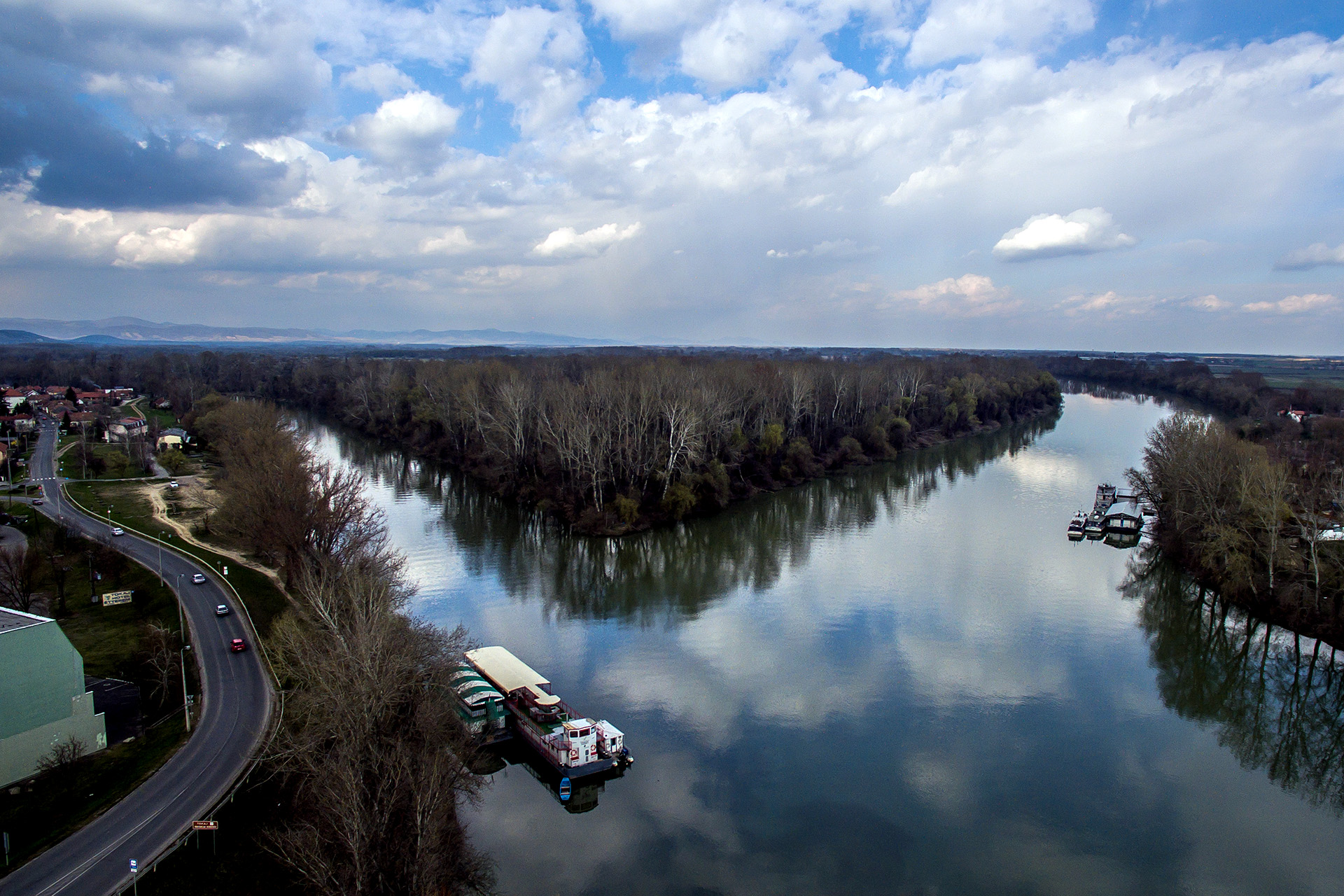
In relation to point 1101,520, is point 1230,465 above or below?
above

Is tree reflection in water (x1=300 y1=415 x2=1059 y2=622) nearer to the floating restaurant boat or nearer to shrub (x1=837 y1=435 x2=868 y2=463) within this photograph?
shrub (x1=837 y1=435 x2=868 y2=463)

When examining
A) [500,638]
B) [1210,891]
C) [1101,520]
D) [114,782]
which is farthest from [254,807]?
[1101,520]

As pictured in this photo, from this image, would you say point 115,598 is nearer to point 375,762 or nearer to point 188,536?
point 188,536

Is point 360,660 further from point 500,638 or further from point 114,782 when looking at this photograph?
point 500,638

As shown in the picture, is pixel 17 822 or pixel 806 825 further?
pixel 806 825

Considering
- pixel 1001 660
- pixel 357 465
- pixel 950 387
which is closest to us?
pixel 1001 660

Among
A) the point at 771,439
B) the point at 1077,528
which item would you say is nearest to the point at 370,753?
the point at 1077,528

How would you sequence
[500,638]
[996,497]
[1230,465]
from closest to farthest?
[500,638], [1230,465], [996,497]

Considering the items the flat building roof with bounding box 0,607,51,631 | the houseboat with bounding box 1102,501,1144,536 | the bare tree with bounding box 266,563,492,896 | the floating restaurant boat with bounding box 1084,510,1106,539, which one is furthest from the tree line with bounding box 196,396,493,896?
the houseboat with bounding box 1102,501,1144,536
